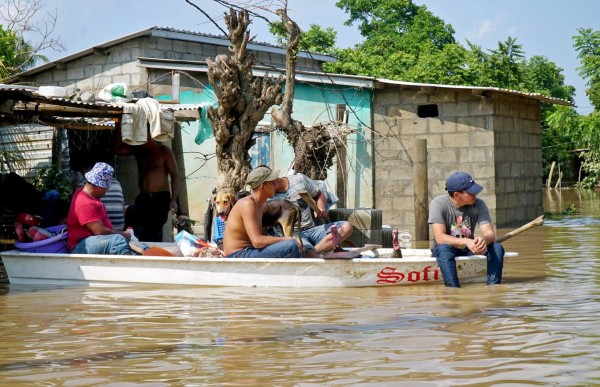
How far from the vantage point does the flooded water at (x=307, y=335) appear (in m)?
5.70

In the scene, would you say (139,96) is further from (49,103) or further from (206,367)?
(206,367)

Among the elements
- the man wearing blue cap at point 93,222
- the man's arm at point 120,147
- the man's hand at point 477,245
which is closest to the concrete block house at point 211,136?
the man's arm at point 120,147

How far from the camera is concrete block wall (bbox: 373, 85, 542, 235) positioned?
1706cm

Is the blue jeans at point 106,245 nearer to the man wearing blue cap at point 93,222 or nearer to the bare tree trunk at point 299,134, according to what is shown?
the man wearing blue cap at point 93,222

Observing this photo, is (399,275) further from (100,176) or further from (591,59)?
(591,59)

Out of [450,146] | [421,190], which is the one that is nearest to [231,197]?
[421,190]

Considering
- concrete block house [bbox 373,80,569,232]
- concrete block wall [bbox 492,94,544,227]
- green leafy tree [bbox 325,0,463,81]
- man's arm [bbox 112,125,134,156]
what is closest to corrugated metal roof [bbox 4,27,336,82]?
concrete block house [bbox 373,80,569,232]

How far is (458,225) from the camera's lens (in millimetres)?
9289

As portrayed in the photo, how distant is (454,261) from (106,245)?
12.3ft

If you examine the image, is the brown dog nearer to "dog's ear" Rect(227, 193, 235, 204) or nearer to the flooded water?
the flooded water

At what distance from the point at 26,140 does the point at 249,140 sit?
16.2ft

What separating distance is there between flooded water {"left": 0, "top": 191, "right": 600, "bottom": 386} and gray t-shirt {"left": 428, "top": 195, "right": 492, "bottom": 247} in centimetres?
63

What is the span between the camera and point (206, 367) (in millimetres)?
5941

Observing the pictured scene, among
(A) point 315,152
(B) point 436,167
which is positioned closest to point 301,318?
(A) point 315,152
